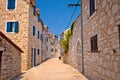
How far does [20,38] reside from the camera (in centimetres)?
1836

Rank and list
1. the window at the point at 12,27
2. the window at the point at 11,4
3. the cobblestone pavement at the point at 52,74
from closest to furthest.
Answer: the cobblestone pavement at the point at 52,74, the window at the point at 12,27, the window at the point at 11,4

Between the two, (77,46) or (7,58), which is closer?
(7,58)

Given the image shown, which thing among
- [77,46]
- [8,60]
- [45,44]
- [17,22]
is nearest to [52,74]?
[77,46]

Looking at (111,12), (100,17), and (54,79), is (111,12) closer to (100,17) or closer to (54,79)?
(100,17)

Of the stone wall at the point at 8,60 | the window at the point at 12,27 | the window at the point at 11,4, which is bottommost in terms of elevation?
the stone wall at the point at 8,60

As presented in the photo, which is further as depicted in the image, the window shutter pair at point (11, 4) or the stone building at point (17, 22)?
the window shutter pair at point (11, 4)

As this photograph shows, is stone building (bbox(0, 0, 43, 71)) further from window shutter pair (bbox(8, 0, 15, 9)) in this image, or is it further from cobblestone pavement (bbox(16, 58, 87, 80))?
cobblestone pavement (bbox(16, 58, 87, 80))

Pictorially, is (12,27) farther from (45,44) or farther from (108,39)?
(45,44)

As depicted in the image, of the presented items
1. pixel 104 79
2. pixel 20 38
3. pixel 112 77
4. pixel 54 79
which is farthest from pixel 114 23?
pixel 20 38

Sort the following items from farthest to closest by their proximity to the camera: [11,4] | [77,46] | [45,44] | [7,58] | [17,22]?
[45,44] < [11,4] < [17,22] < [77,46] < [7,58]

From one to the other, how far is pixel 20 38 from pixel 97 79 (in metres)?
11.5

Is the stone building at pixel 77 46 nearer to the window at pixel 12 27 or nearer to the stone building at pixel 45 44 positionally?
the window at pixel 12 27

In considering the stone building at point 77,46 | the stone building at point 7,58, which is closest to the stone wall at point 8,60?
the stone building at point 7,58

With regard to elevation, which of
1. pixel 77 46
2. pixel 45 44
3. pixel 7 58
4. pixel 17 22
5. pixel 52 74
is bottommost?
pixel 52 74
